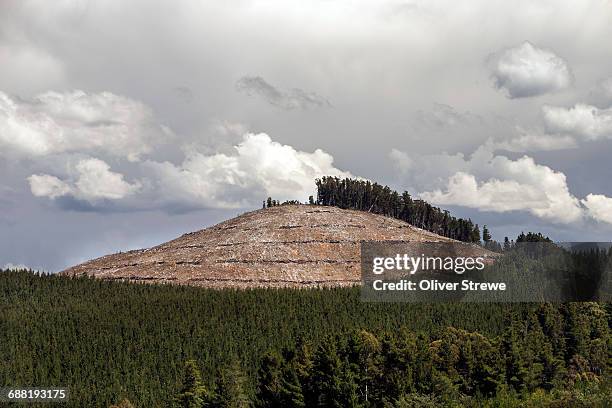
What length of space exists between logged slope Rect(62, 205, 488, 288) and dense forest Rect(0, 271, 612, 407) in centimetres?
1650

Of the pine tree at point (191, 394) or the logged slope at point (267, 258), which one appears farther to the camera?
the logged slope at point (267, 258)

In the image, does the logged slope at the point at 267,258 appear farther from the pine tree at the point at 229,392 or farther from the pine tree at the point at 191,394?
the pine tree at the point at 229,392

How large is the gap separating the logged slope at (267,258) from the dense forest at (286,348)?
54.1 feet

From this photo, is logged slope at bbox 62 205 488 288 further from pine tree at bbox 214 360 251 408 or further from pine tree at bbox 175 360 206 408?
pine tree at bbox 214 360 251 408

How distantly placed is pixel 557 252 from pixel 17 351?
10833 centimetres

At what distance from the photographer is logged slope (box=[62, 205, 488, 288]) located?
165m

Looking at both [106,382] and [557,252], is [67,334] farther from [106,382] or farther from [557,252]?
[557,252]

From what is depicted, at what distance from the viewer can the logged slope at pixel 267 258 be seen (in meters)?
165

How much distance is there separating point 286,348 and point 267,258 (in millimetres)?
72577

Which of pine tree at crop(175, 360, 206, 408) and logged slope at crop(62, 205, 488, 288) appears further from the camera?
logged slope at crop(62, 205, 488, 288)

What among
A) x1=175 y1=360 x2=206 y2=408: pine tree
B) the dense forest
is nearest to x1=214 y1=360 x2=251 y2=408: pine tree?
the dense forest

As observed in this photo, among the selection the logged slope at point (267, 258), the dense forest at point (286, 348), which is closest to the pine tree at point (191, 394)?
the dense forest at point (286, 348)

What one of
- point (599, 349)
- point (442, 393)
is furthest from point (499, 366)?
point (599, 349)

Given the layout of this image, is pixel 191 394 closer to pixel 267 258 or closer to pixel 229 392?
Result: pixel 229 392
